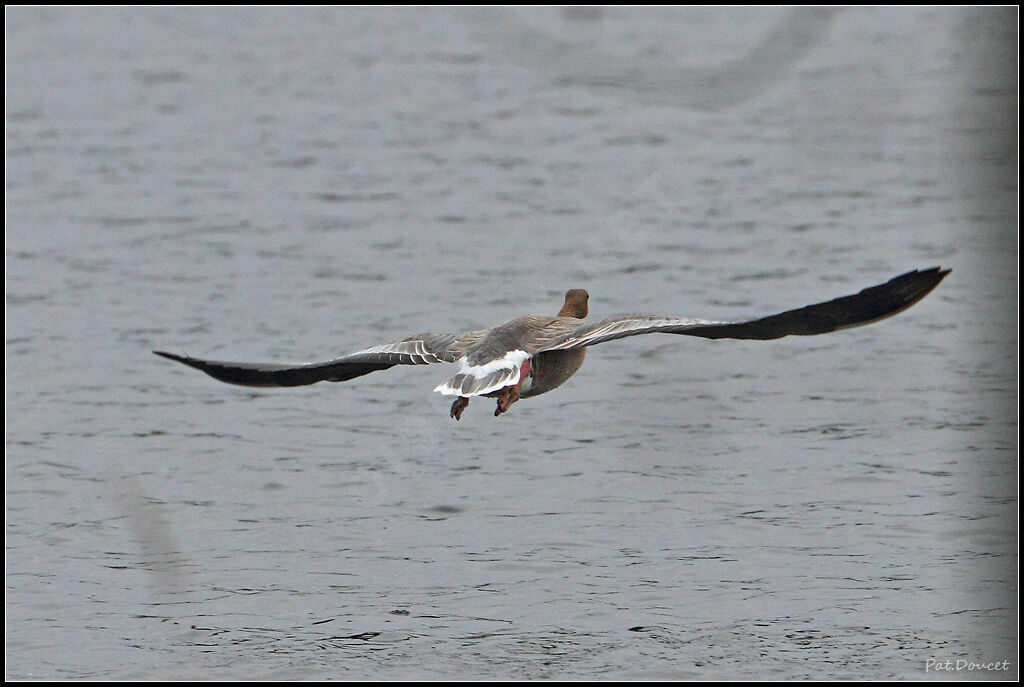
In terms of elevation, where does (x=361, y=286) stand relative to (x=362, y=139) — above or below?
below

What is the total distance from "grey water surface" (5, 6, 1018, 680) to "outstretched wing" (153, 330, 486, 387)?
1.85 meters

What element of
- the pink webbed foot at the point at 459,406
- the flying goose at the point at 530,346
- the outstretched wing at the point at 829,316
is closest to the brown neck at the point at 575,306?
the flying goose at the point at 530,346

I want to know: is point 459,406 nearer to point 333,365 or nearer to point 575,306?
point 333,365

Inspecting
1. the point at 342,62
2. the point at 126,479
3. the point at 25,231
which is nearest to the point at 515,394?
the point at 126,479

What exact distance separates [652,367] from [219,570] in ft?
20.1

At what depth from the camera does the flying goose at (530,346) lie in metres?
7.43

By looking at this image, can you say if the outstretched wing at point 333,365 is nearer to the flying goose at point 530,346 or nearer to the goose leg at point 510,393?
the flying goose at point 530,346

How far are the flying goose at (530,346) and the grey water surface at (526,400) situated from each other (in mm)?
704

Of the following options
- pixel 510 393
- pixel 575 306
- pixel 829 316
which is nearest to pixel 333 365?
pixel 510 393

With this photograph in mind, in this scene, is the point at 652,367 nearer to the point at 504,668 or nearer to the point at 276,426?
the point at 276,426

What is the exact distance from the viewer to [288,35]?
32469 mm

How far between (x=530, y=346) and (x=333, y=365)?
1077mm

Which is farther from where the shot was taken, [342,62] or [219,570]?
[342,62]

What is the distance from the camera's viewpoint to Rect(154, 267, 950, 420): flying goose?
7426 millimetres
